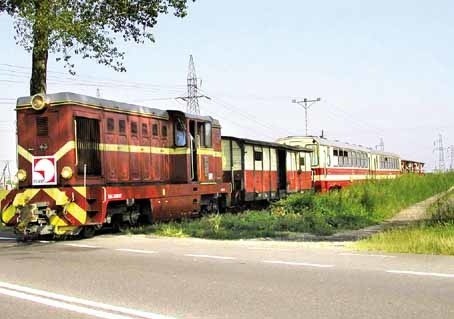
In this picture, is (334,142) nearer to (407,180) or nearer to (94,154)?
(407,180)

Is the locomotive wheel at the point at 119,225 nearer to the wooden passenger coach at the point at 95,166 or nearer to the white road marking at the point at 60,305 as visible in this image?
the wooden passenger coach at the point at 95,166

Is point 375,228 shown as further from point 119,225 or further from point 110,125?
point 110,125

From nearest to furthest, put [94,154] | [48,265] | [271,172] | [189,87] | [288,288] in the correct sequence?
[288,288]
[48,265]
[94,154]
[271,172]
[189,87]

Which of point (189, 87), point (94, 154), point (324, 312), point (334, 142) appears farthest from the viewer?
point (189, 87)

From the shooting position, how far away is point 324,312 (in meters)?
6.77

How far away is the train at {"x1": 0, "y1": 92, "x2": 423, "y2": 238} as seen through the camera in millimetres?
15727

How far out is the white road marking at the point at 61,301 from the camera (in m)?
6.76

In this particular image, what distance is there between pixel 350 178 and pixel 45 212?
26.4 m

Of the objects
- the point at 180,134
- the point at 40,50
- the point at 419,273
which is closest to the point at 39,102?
the point at 40,50

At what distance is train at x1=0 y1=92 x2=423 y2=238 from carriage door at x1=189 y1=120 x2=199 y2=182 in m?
0.03

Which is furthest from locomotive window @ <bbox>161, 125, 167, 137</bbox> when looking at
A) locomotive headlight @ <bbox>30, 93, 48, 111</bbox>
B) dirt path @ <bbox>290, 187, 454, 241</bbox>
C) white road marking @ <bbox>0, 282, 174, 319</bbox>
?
white road marking @ <bbox>0, 282, 174, 319</bbox>

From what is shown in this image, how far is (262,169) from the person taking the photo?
27.8m

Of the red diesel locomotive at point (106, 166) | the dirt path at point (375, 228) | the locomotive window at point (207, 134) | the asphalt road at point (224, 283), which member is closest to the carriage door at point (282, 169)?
the dirt path at point (375, 228)

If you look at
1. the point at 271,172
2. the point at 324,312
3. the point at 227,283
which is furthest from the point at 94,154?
the point at 271,172
